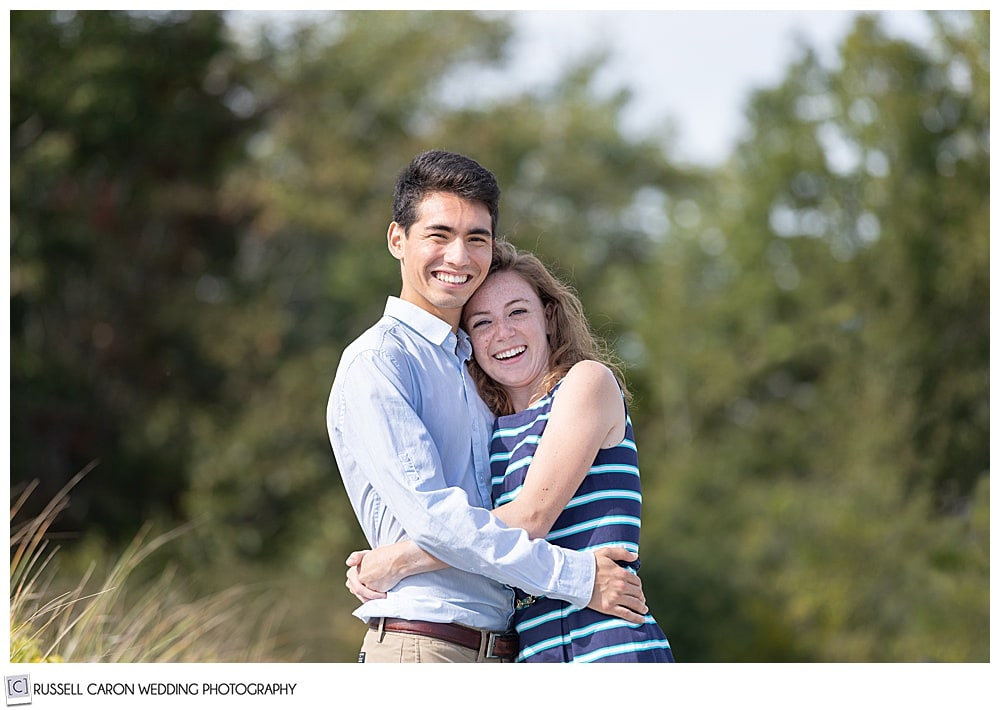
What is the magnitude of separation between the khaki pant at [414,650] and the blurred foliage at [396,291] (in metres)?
9.85

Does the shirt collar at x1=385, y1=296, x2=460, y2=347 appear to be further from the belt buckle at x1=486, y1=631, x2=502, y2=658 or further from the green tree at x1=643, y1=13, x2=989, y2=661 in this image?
the green tree at x1=643, y1=13, x2=989, y2=661

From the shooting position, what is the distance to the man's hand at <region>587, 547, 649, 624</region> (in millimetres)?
3051

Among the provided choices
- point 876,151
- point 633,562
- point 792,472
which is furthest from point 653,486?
point 633,562

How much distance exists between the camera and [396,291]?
17797 millimetres

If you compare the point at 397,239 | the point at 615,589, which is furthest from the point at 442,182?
the point at 615,589

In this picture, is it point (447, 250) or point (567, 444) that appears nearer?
point (567, 444)

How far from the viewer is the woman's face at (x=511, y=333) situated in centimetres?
338

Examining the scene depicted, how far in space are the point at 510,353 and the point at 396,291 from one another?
14511mm

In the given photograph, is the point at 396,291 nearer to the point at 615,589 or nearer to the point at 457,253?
the point at 457,253

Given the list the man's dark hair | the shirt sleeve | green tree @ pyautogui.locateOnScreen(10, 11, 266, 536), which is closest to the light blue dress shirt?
the shirt sleeve

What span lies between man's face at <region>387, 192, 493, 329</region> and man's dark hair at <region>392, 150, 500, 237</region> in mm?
20

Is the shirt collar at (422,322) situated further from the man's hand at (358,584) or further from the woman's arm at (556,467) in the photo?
Answer: the man's hand at (358,584)

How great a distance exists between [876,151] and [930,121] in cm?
86
